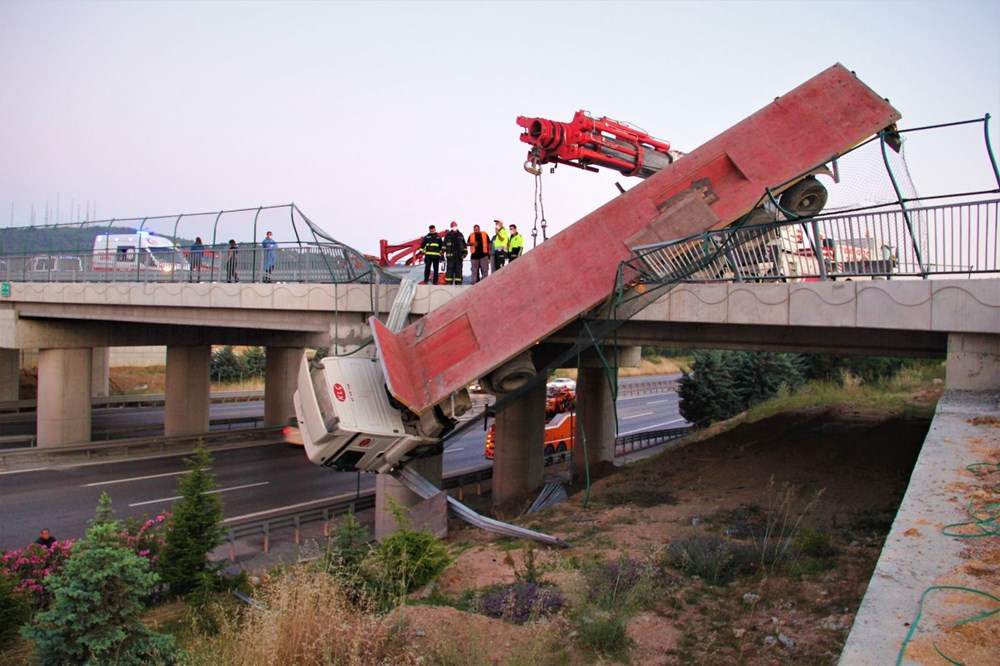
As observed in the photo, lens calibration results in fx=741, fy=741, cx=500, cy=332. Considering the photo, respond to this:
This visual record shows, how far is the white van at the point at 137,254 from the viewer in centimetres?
2272

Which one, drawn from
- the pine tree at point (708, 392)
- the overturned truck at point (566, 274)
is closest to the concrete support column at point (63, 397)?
the overturned truck at point (566, 274)

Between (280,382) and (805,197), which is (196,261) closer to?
(280,382)

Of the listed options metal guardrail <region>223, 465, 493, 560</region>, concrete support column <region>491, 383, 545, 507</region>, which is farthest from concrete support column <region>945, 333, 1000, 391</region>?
concrete support column <region>491, 383, 545, 507</region>

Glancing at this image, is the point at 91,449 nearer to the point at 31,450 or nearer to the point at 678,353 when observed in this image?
the point at 31,450

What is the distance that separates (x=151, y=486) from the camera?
21.7m

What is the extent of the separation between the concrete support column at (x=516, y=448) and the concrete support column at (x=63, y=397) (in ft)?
52.7

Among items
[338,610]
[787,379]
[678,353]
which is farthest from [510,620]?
[678,353]

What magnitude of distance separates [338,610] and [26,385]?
45.1m

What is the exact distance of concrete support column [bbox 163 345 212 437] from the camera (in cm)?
3012

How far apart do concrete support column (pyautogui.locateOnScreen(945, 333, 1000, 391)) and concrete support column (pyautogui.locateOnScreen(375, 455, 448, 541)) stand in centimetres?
810

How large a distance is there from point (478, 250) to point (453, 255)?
59 cm

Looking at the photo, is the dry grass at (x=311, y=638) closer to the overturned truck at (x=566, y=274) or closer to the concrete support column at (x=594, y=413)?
the overturned truck at (x=566, y=274)

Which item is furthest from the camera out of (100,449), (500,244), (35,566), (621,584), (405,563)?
(100,449)

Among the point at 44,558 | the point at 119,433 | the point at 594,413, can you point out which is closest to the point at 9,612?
the point at 44,558
